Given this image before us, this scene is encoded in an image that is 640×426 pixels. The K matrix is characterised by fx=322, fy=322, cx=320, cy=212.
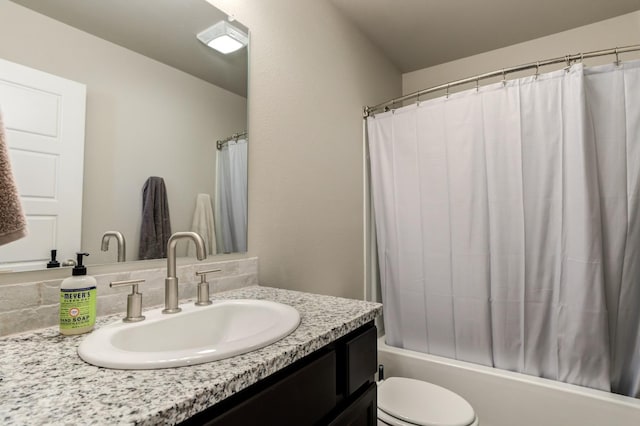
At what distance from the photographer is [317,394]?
27.3 inches

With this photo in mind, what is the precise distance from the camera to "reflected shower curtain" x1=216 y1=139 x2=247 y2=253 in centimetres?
118

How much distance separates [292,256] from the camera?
1.46 metres

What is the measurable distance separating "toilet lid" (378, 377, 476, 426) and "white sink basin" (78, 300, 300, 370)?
78 cm

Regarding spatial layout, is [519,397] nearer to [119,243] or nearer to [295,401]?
[295,401]

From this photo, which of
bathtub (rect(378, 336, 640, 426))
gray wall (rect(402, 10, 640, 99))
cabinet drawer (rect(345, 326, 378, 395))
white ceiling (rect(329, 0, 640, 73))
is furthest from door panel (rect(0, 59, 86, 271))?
gray wall (rect(402, 10, 640, 99))

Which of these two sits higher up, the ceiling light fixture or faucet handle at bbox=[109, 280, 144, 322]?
the ceiling light fixture

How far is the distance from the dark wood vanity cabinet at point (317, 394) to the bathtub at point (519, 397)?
3.21 feet

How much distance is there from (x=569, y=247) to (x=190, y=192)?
65.1 inches

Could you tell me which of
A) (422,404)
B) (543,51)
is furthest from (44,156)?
(543,51)

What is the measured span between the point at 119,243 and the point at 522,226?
5.60 feet

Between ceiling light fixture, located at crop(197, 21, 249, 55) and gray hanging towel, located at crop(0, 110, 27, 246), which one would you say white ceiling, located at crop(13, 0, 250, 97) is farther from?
gray hanging towel, located at crop(0, 110, 27, 246)

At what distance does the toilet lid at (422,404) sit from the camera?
1.24 metres

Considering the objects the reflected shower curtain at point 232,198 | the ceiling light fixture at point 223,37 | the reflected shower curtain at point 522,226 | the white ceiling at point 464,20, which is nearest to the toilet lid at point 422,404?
the reflected shower curtain at point 522,226

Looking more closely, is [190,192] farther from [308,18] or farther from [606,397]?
[606,397]
